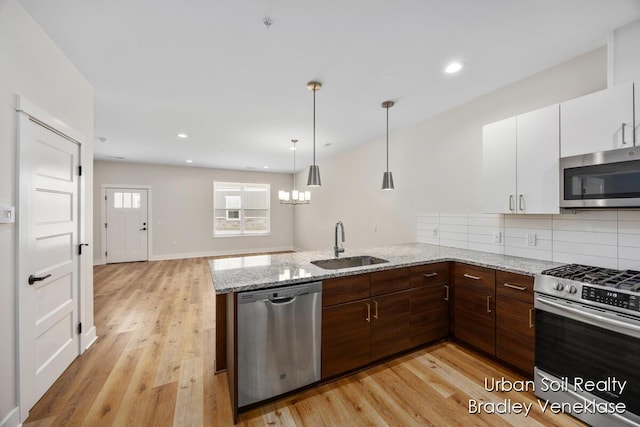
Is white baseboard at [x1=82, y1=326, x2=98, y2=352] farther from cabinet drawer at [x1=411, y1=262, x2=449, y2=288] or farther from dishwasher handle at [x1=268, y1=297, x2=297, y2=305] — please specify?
cabinet drawer at [x1=411, y1=262, x2=449, y2=288]

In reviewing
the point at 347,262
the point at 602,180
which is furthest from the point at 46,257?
the point at 602,180

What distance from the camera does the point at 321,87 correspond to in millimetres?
2723

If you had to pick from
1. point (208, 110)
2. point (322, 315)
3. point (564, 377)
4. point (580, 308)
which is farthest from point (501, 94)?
point (208, 110)

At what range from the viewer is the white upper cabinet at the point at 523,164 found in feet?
6.95

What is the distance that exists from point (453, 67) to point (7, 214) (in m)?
3.42

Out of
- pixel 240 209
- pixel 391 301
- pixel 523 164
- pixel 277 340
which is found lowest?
pixel 277 340

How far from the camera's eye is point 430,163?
141 inches

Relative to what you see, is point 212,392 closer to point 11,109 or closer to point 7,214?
point 7,214

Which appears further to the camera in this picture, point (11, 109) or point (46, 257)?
point (46, 257)

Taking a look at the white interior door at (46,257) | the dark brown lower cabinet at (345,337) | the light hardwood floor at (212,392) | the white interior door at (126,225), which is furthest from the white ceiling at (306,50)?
the white interior door at (126,225)

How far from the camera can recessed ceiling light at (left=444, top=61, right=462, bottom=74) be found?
2305 millimetres

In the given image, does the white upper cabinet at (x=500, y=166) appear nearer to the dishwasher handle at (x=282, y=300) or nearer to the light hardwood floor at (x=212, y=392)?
the light hardwood floor at (x=212, y=392)

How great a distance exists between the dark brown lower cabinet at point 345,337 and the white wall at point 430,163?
1.92 meters

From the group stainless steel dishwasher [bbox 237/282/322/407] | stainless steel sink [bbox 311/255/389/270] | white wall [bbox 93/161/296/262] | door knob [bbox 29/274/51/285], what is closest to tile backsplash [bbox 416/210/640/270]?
stainless steel sink [bbox 311/255/389/270]
